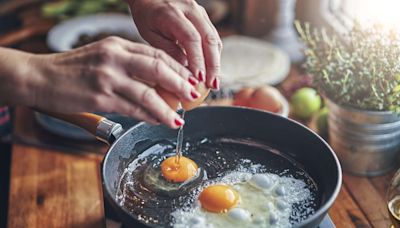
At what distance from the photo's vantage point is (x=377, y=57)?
53.2 inches

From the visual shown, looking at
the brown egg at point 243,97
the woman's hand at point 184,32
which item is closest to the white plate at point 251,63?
the brown egg at point 243,97

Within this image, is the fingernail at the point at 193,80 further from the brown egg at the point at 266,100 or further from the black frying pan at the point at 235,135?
the brown egg at the point at 266,100

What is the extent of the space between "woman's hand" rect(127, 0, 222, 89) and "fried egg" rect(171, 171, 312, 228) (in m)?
0.22

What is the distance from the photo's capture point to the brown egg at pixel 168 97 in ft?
3.16

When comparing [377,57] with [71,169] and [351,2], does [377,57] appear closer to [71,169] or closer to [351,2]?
[351,2]

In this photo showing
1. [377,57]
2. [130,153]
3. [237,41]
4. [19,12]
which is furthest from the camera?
[19,12]

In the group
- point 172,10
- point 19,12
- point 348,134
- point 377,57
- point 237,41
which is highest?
point 172,10

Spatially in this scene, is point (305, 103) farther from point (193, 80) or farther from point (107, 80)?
point (107, 80)

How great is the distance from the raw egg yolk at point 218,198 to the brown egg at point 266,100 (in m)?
0.52

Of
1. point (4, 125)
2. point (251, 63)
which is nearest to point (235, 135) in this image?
point (251, 63)

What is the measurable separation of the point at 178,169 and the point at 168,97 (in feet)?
0.86

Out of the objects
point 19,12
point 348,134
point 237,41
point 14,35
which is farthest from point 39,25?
point 348,134

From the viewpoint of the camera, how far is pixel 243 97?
1654 mm

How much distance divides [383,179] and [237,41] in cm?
85
